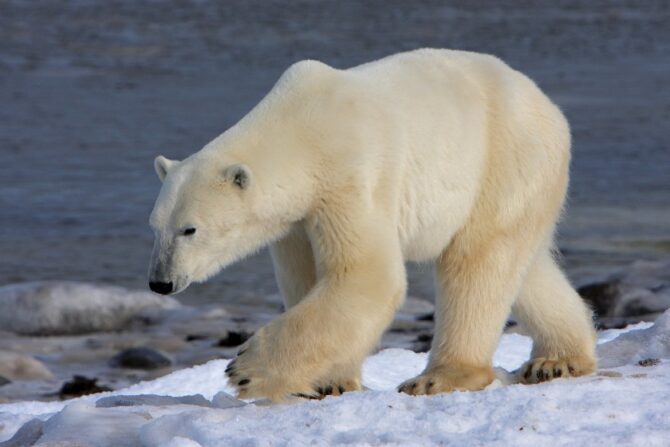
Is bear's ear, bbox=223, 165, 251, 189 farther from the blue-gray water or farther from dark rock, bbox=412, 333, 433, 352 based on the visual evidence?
the blue-gray water

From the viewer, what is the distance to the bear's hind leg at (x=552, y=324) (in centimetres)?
469

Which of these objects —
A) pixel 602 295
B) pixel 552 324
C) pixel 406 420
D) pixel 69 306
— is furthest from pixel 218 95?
Answer: pixel 406 420

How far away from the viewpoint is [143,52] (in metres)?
18.3

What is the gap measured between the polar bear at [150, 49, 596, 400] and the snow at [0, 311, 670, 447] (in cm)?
28

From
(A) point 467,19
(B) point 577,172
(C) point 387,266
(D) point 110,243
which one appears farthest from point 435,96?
(A) point 467,19

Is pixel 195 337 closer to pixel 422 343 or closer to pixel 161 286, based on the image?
pixel 422 343

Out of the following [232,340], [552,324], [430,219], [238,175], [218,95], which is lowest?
[232,340]

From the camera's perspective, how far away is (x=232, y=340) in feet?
23.7

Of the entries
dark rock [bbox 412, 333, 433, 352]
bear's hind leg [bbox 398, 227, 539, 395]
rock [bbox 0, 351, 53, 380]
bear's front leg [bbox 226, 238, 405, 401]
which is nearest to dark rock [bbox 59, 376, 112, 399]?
rock [bbox 0, 351, 53, 380]

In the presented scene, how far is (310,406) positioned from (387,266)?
602 mm

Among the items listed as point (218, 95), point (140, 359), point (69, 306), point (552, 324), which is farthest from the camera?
point (218, 95)

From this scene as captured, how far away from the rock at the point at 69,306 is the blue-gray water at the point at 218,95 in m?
0.34

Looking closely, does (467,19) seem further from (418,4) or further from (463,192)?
(463,192)

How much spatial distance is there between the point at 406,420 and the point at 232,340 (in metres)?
3.96
